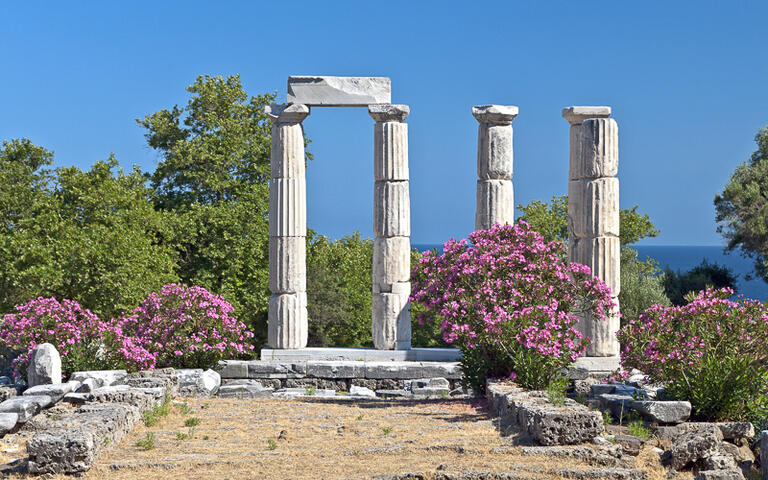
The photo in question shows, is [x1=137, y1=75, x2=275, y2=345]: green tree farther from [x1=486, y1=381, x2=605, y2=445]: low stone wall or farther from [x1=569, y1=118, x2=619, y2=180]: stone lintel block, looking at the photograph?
[x1=486, y1=381, x2=605, y2=445]: low stone wall

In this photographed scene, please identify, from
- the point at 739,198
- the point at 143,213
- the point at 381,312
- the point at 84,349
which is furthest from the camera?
the point at 739,198

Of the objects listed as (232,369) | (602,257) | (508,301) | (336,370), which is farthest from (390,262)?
(508,301)

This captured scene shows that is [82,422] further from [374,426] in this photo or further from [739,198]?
[739,198]

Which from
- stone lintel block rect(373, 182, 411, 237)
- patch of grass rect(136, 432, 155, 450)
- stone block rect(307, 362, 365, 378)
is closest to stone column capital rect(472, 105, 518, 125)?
stone lintel block rect(373, 182, 411, 237)

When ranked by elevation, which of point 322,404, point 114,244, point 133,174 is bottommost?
point 322,404

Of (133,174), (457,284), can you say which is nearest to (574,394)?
(457,284)

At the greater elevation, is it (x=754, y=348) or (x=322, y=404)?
(x=754, y=348)

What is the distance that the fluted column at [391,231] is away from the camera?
26750mm

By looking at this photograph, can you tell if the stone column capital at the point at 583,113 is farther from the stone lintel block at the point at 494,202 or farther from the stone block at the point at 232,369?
the stone block at the point at 232,369

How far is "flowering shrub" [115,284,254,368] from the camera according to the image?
73.9 ft

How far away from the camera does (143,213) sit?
34.7m

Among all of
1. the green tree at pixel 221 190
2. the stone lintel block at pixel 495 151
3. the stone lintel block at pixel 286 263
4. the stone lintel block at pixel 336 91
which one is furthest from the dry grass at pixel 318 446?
the green tree at pixel 221 190

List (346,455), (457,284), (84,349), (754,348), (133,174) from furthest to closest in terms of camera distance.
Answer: (133,174) → (84,349) → (457,284) → (754,348) → (346,455)

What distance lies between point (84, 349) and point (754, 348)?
13365 mm
